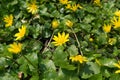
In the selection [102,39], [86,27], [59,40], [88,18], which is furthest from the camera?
[88,18]

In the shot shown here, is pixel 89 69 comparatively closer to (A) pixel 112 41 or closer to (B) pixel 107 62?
(B) pixel 107 62

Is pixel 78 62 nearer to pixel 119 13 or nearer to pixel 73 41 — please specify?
pixel 73 41

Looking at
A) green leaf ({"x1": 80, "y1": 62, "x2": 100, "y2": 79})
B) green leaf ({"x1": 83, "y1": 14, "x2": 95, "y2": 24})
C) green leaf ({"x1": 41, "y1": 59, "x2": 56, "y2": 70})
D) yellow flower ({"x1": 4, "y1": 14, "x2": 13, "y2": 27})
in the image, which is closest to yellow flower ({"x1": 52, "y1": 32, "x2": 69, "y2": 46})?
green leaf ({"x1": 41, "y1": 59, "x2": 56, "y2": 70})

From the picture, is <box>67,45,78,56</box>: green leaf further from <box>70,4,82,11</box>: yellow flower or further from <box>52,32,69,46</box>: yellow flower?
<box>70,4,82,11</box>: yellow flower

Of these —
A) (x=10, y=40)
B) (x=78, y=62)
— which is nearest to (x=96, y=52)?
(x=78, y=62)

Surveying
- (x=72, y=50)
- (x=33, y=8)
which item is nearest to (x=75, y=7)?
(x=33, y=8)

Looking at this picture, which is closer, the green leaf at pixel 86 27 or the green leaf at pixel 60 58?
the green leaf at pixel 60 58

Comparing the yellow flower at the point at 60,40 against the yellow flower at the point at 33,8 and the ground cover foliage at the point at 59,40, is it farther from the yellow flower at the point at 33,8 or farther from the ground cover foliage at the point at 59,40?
the yellow flower at the point at 33,8

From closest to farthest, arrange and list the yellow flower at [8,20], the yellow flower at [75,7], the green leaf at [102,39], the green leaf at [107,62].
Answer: the green leaf at [107,62] → the green leaf at [102,39] → the yellow flower at [8,20] → the yellow flower at [75,7]

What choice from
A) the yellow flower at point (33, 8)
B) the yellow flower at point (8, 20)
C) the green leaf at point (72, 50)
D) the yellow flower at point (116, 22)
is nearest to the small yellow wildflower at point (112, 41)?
the yellow flower at point (116, 22)
